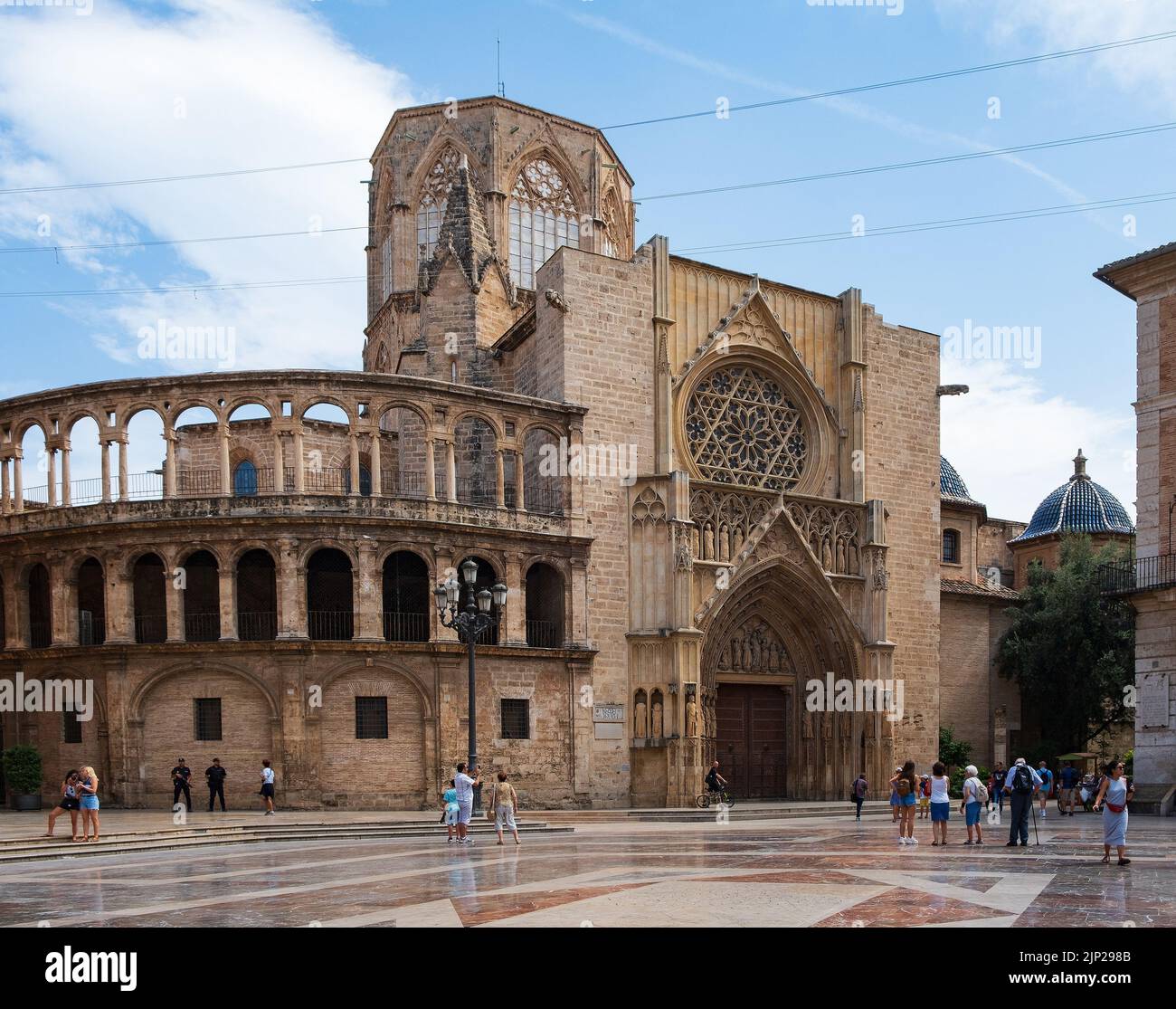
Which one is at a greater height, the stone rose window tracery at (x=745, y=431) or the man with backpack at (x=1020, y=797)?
the stone rose window tracery at (x=745, y=431)

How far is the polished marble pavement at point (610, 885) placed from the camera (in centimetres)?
1128

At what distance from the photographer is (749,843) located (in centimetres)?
2061

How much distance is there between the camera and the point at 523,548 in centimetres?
3017

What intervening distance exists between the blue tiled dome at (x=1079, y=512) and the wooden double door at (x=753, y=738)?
19984 millimetres

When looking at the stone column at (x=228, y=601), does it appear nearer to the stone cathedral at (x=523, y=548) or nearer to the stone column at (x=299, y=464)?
the stone cathedral at (x=523, y=548)

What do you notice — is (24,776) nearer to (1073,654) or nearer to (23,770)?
(23,770)

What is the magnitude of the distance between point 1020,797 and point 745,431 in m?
17.7

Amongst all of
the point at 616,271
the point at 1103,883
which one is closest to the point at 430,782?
the point at 616,271

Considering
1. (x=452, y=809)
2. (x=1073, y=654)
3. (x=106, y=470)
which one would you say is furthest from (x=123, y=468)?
(x=1073, y=654)

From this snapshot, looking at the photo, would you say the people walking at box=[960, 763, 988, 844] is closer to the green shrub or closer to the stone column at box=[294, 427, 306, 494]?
the stone column at box=[294, 427, 306, 494]

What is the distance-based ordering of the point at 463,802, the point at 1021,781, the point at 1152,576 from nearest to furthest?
1. the point at 1021,781
2. the point at 463,802
3. the point at 1152,576

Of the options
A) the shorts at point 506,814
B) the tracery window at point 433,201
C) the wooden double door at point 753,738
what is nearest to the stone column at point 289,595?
the shorts at point 506,814
